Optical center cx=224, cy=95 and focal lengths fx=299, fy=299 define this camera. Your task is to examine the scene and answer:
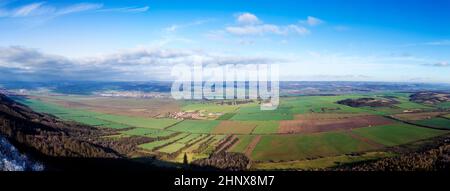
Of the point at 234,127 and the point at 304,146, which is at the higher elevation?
the point at 234,127

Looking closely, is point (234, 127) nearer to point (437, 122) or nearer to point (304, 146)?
point (304, 146)

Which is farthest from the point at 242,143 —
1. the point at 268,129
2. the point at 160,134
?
the point at 160,134

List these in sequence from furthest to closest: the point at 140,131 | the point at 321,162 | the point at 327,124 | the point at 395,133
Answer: the point at 327,124, the point at 140,131, the point at 395,133, the point at 321,162

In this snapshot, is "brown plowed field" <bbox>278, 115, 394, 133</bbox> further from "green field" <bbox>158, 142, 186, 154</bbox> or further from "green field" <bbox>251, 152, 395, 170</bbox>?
"green field" <bbox>158, 142, 186, 154</bbox>

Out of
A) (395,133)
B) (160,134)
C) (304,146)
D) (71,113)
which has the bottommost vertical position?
(304,146)

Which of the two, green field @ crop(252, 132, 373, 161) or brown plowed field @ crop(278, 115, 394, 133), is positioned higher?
brown plowed field @ crop(278, 115, 394, 133)

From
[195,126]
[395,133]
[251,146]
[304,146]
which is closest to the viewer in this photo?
[304,146]

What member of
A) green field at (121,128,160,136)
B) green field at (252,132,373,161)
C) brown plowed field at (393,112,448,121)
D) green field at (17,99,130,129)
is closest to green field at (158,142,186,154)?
green field at (121,128,160,136)

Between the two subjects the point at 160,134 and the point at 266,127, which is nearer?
the point at 160,134
